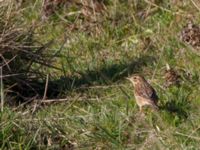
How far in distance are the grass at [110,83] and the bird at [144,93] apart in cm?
8

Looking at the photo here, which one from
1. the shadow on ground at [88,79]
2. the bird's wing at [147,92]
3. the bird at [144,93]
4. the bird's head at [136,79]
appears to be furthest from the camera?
the shadow on ground at [88,79]

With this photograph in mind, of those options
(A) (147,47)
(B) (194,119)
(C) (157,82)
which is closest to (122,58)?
(A) (147,47)

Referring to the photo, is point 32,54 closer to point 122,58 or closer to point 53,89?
point 53,89

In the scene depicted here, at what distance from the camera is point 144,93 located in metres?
8.15

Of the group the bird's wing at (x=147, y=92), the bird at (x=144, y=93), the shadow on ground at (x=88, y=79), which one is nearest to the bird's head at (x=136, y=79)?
the bird at (x=144, y=93)

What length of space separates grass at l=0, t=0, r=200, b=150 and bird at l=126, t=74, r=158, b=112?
0.28 ft

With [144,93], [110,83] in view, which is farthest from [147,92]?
[110,83]

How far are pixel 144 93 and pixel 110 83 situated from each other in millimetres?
1037

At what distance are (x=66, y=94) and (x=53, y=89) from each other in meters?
0.22

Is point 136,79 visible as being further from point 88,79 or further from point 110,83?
point 88,79

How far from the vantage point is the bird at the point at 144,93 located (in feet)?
26.2

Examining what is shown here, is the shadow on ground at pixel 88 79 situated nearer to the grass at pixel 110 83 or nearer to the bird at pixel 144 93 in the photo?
the grass at pixel 110 83

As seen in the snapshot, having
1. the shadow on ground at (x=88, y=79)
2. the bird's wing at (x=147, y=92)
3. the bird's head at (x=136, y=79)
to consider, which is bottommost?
the shadow on ground at (x=88, y=79)

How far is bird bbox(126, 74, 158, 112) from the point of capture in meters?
8.00
